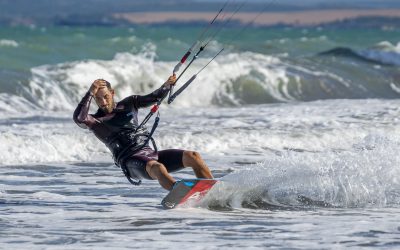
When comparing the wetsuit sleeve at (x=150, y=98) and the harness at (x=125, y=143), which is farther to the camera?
the harness at (x=125, y=143)

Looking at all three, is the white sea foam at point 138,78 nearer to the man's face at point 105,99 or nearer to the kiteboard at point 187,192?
the man's face at point 105,99

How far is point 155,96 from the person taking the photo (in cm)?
1074

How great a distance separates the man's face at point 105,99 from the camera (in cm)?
1079

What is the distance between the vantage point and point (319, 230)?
9.49 meters

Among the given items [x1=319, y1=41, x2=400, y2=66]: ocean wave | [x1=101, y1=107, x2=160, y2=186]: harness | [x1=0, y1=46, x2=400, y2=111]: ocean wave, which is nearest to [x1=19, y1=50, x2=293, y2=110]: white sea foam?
[x1=0, y1=46, x2=400, y2=111]: ocean wave

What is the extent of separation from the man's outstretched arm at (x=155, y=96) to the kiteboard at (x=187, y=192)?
837mm

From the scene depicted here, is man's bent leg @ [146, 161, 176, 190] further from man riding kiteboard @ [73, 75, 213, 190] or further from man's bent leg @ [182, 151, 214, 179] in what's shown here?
man's bent leg @ [182, 151, 214, 179]

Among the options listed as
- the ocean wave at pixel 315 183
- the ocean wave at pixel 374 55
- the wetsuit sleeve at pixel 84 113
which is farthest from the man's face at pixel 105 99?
the ocean wave at pixel 374 55

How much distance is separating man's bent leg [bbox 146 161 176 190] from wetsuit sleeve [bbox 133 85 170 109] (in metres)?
0.61

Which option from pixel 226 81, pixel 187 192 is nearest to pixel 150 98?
pixel 187 192

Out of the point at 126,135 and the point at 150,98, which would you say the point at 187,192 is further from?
the point at 150,98

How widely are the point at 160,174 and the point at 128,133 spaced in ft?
1.85

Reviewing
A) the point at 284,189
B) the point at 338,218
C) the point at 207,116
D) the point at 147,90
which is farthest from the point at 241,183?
the point at 147,90

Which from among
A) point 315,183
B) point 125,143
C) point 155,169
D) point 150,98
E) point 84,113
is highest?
point 150,98
